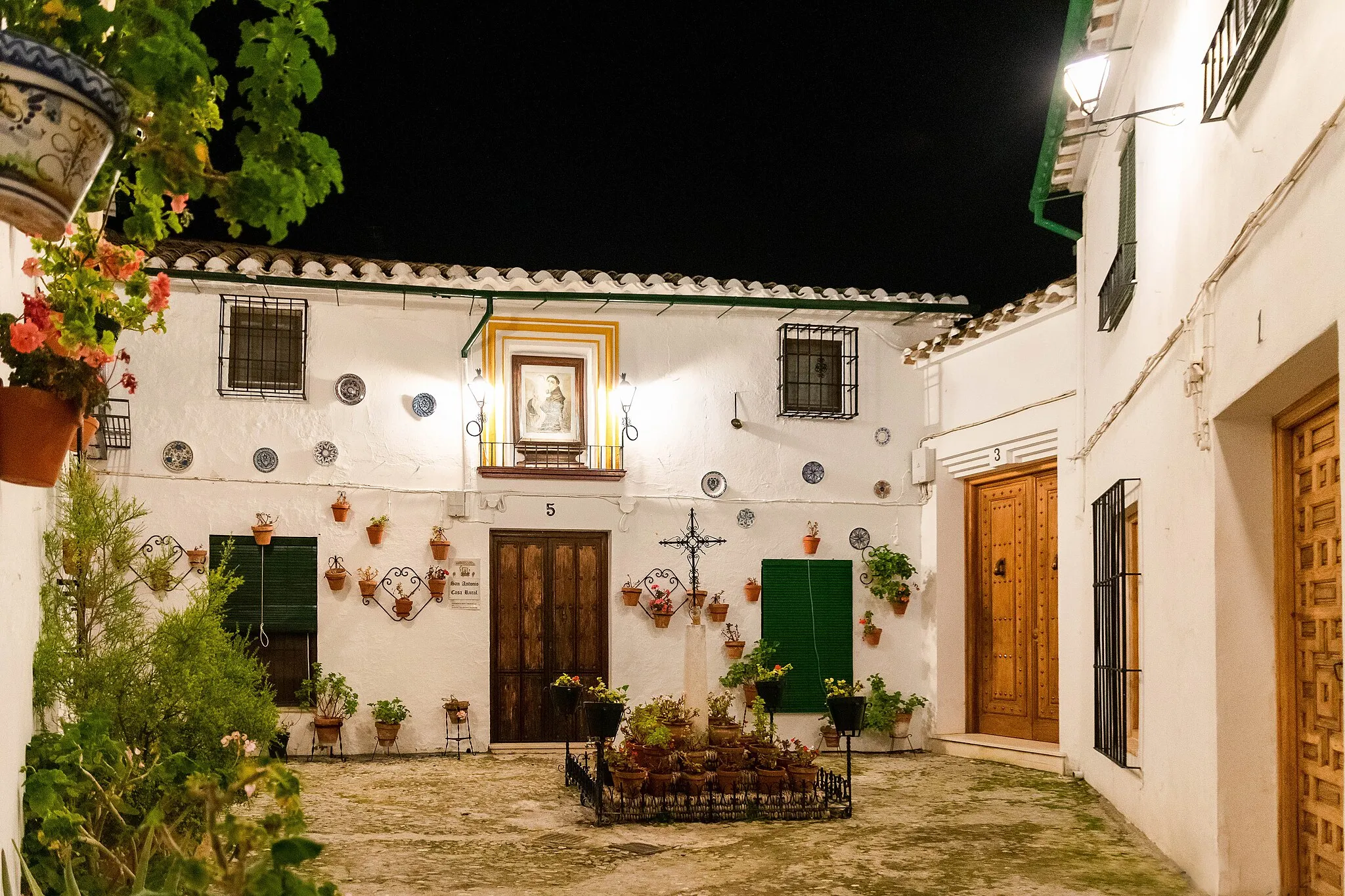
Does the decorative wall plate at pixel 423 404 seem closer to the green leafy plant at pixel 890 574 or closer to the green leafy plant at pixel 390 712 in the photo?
the green leafy plant at pixel 390 712

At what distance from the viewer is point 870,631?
12.6 meters

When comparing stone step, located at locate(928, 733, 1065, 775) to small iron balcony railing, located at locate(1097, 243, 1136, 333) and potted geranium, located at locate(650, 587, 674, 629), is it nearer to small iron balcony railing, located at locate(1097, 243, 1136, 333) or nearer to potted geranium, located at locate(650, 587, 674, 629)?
potted geranium, located at locate(650, 587, 674, 629)

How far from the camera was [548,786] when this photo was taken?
1009cm

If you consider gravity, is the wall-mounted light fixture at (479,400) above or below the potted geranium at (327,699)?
above

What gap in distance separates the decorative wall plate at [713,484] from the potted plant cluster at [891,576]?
5.43ft

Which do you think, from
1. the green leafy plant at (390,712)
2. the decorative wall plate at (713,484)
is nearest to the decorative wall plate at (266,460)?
the green leafy plant at (390,712)

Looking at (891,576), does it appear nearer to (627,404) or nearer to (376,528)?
(627,404)

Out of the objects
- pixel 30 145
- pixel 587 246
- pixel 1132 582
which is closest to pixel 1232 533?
pixel 1132 582

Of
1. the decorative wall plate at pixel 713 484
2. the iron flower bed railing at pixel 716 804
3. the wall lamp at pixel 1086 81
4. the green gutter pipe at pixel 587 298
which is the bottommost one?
the iron flower bed railing at pixel 716 804

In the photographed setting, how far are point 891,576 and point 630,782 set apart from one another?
16.0 ft

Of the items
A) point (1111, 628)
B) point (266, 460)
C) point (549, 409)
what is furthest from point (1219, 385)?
point (266, 460)

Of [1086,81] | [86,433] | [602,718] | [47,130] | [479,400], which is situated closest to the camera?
[47,130]

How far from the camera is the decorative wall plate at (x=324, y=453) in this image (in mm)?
11977

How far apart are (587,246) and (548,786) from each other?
35.9ft
